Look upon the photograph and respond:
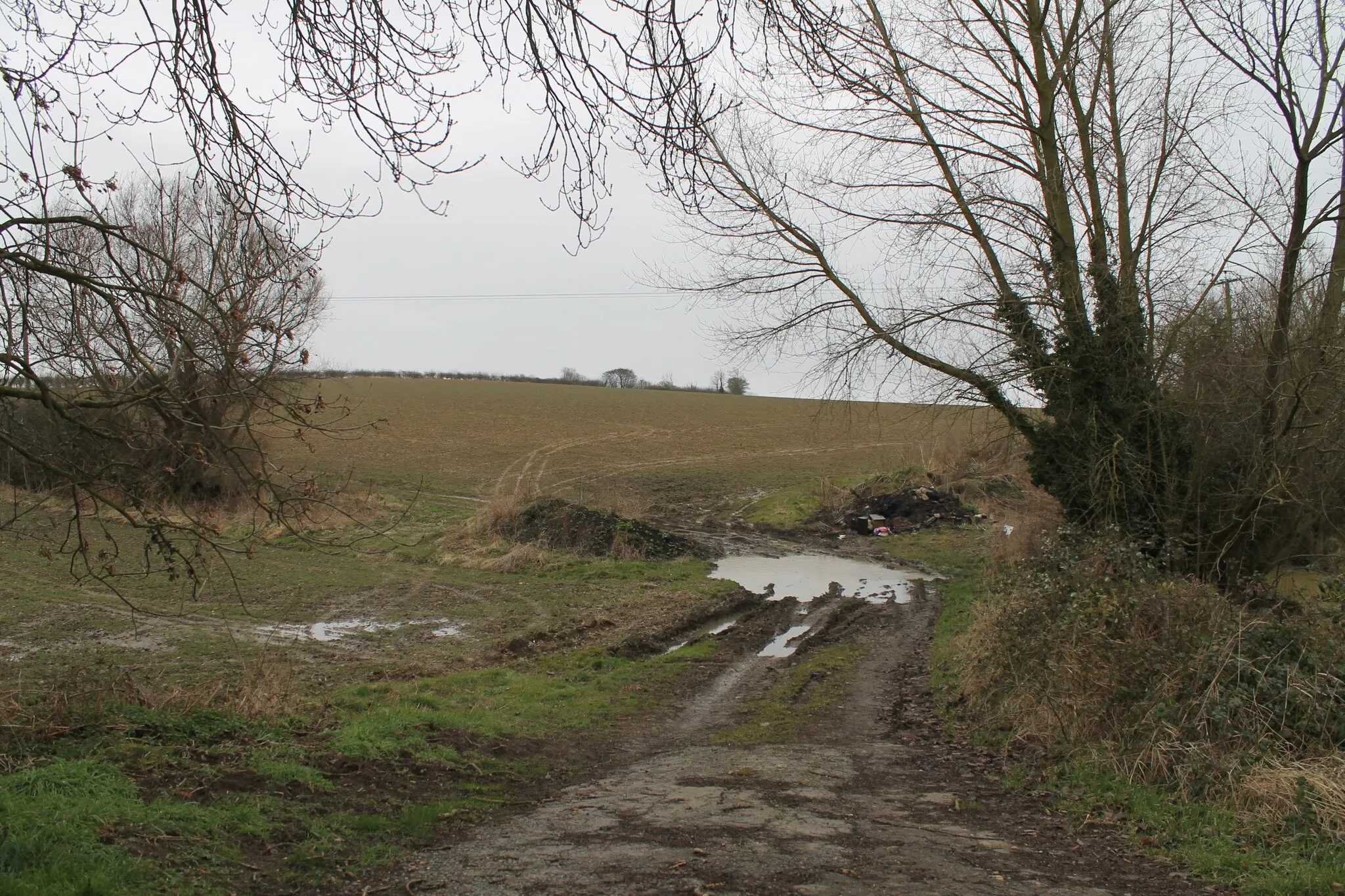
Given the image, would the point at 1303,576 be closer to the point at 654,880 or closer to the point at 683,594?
the point at 683,594

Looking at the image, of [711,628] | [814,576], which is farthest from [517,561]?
[711,628]

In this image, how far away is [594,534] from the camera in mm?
23578

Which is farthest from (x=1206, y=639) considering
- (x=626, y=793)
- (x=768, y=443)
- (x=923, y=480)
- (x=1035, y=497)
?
(x=768, y=443)

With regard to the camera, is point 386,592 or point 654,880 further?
point 386,592

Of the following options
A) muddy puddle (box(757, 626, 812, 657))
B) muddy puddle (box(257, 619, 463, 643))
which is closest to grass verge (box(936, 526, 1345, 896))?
muddy puddle (box(757, 626, 812, 657))

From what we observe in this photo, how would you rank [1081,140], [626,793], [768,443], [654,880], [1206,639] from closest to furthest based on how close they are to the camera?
1. [654,880]
2. [626,793]
3. [1206,639]
4. [1081,140]
5. [768,443]

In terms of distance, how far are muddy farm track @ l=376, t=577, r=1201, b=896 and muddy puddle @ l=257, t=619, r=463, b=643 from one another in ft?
20.0

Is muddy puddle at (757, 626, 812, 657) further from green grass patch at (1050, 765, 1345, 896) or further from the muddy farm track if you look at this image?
green grass patch at (1050, 765, 1345, 896)

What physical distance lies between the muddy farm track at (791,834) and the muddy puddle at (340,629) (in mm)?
6103

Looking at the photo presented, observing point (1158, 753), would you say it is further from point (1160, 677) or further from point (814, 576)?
point (814, 576)

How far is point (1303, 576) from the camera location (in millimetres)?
14414

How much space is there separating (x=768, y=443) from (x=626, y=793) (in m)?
48.4

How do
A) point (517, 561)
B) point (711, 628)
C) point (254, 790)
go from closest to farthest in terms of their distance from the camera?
point (254, 790) → point (711, 628) → point (517, 561)

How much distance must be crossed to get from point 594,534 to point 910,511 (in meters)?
11.5
